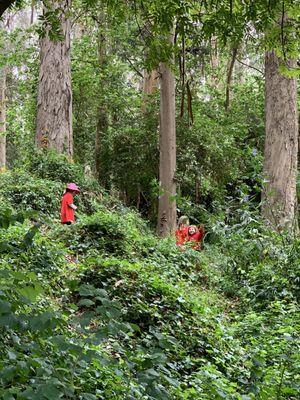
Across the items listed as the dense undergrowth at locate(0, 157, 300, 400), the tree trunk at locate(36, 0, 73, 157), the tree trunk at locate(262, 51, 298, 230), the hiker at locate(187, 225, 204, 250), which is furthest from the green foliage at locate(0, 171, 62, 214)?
the tree trunk at locate(262, 51, 298, 230)

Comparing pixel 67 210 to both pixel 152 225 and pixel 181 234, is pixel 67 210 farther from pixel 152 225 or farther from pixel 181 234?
pixel 152 225

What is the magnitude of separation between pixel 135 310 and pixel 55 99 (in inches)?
432

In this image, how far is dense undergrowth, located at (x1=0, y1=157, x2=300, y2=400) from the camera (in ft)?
13.2

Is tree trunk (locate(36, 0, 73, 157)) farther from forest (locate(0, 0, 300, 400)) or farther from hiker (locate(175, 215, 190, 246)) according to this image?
hiker (locate(175, 215, 190, 246))

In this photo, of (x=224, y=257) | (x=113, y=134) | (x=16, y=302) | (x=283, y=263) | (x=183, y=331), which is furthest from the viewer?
(x=113, y=134)

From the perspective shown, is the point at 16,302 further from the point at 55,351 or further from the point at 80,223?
the point at 80,223

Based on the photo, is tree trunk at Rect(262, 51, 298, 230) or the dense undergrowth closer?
the dense undergrowth

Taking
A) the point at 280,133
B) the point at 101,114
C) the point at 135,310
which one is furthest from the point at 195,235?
the point at 101,114

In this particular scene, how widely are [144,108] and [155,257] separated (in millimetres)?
12455

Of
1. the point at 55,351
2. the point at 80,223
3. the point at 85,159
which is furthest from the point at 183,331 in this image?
the point at 85,159

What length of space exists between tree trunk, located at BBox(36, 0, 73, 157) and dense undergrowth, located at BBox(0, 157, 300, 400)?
1878mm

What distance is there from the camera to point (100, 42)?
75.4 ft

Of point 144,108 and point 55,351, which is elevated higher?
point 144,108

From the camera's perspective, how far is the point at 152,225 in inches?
792
